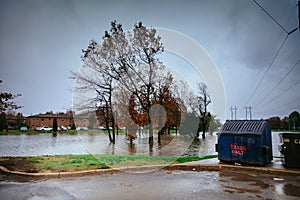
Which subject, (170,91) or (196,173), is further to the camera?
(170,91)

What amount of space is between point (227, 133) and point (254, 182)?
2.62 metres

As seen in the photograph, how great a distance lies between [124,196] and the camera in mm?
4684

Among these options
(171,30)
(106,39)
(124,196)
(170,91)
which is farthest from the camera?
(170,91)

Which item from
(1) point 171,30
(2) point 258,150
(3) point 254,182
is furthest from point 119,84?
(3) point 254,182

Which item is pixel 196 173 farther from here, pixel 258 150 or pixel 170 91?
pixel 170 91

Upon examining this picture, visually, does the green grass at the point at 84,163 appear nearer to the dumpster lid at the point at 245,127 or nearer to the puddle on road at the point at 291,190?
the dumpster lid at the point at 245,127

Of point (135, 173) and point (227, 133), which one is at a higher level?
point (227, 133)

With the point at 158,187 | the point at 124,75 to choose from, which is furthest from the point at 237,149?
the point at 124,75

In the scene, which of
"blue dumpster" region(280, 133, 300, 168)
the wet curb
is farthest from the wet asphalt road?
"blue dumpster" region(280, 133, 300, 168)

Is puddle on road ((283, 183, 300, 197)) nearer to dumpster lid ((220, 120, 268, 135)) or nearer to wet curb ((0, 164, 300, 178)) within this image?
wet curb ((0, 164, 300, 178))

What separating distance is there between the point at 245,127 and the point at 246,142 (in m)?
0.57

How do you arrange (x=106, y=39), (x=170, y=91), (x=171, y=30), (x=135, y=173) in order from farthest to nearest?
(x=170, y=91), (x=106, y=39), (x=171, y=30), (x=135, y=173)

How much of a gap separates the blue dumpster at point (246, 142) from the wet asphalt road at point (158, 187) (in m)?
1.16

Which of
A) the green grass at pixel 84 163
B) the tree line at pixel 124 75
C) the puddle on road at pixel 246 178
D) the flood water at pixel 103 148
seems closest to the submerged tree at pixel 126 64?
the tree line at pixel 124 75
